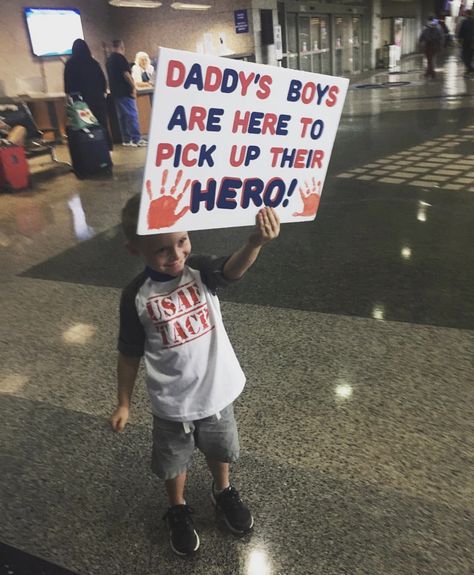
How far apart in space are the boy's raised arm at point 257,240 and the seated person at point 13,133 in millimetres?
6259

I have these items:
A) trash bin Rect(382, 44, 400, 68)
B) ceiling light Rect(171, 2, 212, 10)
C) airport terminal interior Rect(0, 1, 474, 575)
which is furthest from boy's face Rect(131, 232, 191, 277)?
trash bin Rect(382, 44, 400, 68)

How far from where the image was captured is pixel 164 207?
119 centimetres

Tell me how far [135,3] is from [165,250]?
14349mm

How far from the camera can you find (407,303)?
3.06 meters

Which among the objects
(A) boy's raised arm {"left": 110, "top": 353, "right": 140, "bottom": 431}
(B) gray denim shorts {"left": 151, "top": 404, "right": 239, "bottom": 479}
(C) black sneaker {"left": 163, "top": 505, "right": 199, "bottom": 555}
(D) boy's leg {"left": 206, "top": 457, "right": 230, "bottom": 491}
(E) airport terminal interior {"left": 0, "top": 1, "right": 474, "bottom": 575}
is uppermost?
(A) boy's raised arm {"left": 110, "top": 353, "right": 140, "bottom": 431}

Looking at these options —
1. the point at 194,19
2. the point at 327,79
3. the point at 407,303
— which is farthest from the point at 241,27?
the point at 327,79

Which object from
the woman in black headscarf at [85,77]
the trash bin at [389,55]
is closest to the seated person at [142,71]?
the woman in black headscarf at [85,77]

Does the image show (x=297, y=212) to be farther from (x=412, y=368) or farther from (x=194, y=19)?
(x=194, y=19)

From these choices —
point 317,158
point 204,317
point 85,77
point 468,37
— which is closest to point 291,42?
point 468,37

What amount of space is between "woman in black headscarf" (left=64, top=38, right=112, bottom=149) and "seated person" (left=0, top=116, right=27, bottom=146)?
925 millimetres

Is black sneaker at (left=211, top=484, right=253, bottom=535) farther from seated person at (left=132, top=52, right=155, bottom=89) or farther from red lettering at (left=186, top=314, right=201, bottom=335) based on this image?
seated person at (left=132, top=52, right=155, bottom=89)

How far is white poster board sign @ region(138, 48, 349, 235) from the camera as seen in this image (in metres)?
1.15

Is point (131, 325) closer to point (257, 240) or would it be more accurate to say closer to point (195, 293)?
point (195, 293)

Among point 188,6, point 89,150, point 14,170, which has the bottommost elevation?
point 14,170
